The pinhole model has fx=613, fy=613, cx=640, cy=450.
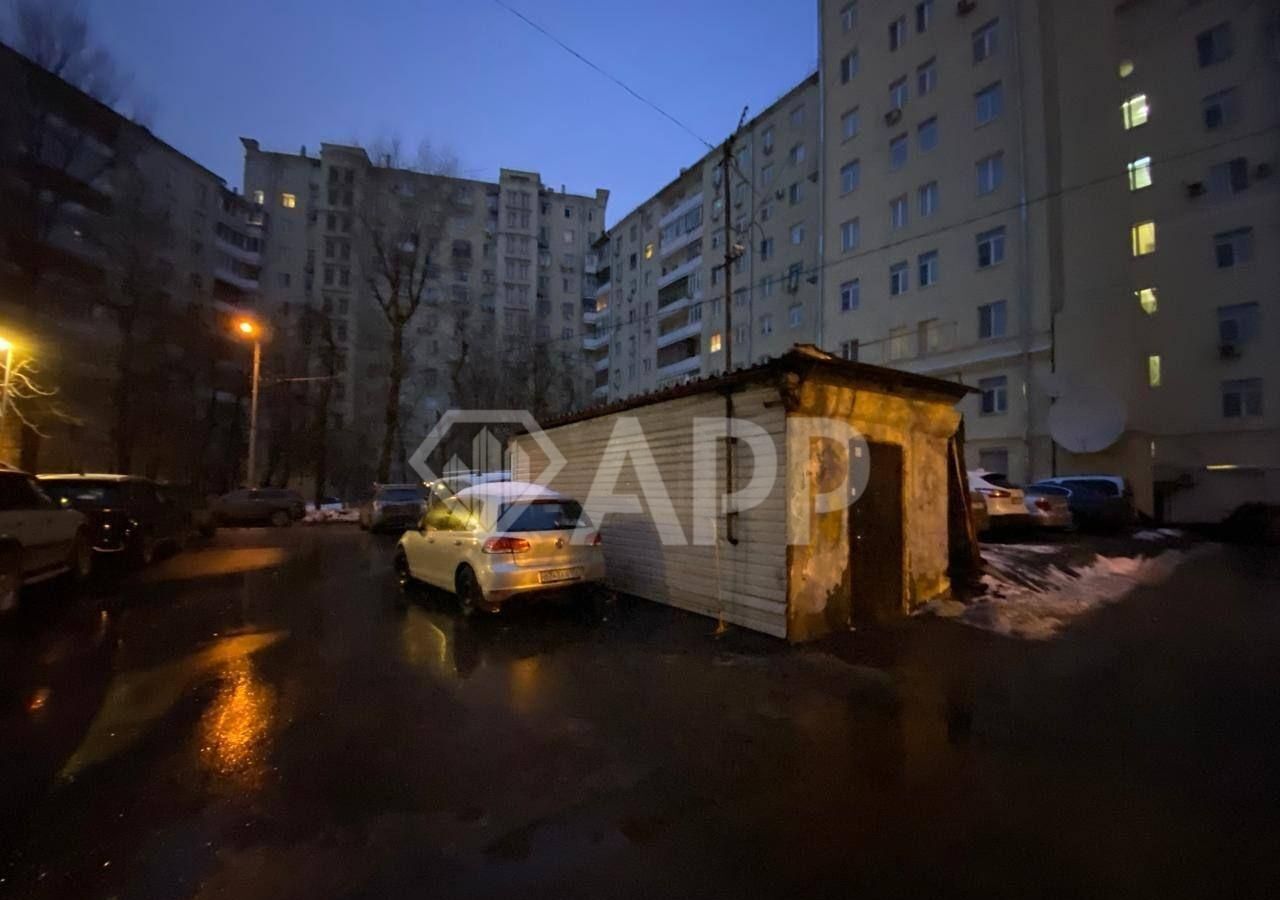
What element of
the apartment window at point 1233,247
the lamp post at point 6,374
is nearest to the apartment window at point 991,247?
the apartment window at point 1233,247

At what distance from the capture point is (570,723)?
4.58 metres

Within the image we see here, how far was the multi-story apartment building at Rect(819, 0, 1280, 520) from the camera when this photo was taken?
21.5m

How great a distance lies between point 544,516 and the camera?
7785 mm

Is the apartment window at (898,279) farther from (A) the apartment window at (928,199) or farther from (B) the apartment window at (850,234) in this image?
(B) the apartment window at (850,234)

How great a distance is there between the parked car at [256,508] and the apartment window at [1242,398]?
35461 mm

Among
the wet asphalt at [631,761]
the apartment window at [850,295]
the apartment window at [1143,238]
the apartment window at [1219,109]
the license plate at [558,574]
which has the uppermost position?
the apartment window at [1219,109]

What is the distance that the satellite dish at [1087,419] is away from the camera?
1919 centimetres

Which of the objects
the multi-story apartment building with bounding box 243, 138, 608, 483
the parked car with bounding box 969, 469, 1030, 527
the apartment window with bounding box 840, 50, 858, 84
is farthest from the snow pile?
the apartment window with bounding box 840, 50, 858, 84

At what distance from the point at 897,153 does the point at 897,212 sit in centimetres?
277

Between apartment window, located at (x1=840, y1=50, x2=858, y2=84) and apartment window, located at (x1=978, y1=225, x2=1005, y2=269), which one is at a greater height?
apartment window, located at (x1=840, y1=50, x2=858, y2=84)

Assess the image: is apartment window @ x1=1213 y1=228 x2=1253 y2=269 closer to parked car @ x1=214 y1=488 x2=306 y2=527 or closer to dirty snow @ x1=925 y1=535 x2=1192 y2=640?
dirty snow @ x1=925 y1=535 x2=1192 y2=640

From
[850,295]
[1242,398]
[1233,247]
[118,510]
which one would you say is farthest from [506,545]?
[1233,247]

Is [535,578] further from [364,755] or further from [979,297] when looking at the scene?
[979,297]

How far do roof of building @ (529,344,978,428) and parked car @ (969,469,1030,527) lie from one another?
16.3 feet
